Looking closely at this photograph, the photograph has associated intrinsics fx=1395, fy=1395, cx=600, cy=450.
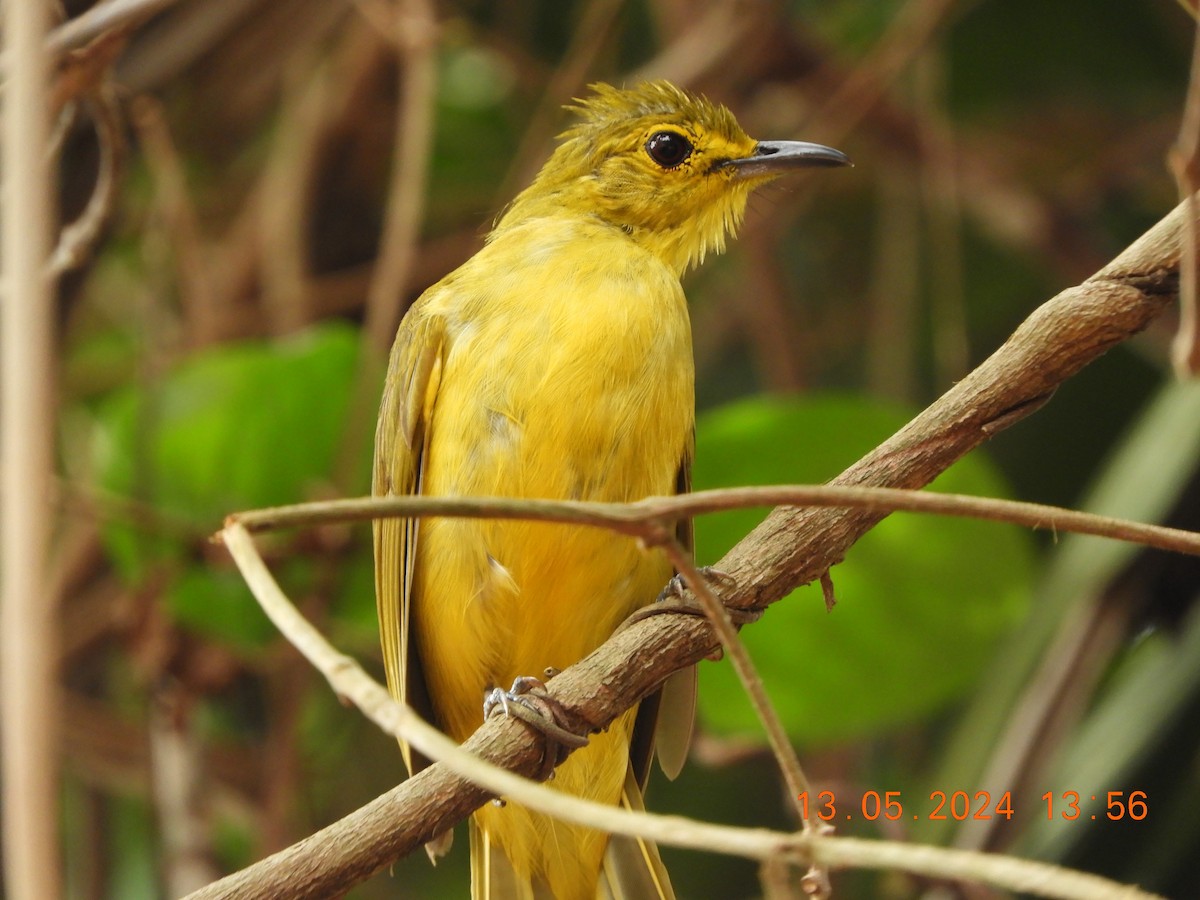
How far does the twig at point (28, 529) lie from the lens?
685 millimetres

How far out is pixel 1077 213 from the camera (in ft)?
11.7

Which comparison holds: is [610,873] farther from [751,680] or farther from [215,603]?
[751,680]

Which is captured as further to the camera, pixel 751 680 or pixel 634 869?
pixel 634 869

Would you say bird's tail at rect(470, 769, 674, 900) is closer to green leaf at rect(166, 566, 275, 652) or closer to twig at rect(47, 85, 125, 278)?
green leaf at rect(166, 566, 275, 652)

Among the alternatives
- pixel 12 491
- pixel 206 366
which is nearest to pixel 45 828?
pixel 12 491

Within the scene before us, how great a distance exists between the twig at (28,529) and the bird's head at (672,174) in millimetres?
1815

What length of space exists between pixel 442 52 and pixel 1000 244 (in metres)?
1.72

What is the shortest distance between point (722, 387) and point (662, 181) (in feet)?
4.83

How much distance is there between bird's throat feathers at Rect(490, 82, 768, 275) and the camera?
2.58 meters

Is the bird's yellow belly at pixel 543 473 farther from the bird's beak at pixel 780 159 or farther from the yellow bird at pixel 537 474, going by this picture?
the bird's beak at pixel 780 159

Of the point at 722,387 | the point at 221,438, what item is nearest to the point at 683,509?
the point at 221,438

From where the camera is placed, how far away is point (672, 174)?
2.62 m

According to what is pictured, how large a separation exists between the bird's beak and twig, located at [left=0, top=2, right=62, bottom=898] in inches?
74.1
